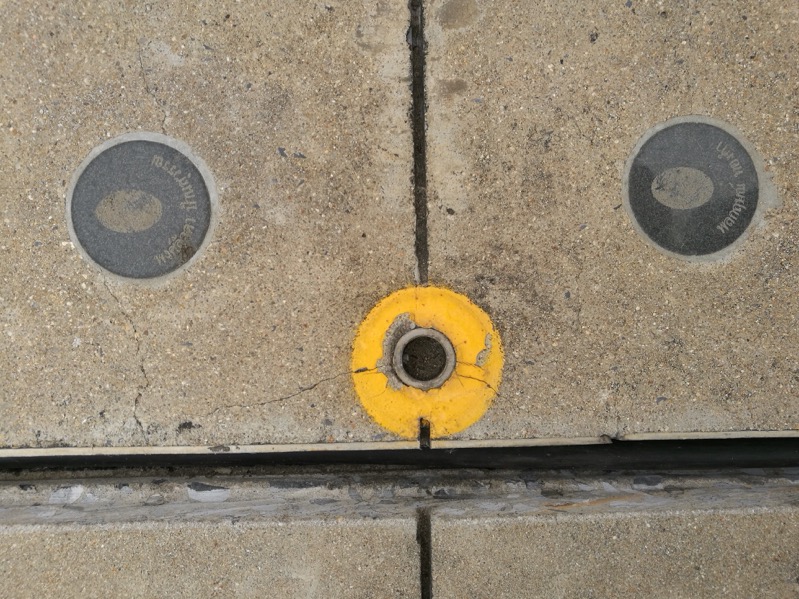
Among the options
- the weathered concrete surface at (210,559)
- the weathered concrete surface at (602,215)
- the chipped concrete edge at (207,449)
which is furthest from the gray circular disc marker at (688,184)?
the weathered concrete surface at (210,559)

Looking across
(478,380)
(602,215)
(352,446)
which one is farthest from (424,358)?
(602,215)

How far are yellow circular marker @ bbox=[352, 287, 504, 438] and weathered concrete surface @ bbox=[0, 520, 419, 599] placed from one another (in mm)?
477

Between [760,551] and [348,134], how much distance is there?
2.56 meters

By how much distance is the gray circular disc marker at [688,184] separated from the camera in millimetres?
2162

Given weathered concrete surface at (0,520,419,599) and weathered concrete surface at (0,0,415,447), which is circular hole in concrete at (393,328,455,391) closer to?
weathered concrete surface at (0,0,415,447)

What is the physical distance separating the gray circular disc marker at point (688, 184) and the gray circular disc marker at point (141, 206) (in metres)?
1.87

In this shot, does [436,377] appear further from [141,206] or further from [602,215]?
[141,206]

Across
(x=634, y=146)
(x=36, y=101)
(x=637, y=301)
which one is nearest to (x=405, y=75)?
(x=634, y=146)

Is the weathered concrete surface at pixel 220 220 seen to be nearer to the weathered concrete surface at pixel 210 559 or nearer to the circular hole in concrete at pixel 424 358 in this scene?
the circular hole in concrete at pixel 424 358

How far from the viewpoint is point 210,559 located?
7.04 feet

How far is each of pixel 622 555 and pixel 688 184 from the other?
164 cm

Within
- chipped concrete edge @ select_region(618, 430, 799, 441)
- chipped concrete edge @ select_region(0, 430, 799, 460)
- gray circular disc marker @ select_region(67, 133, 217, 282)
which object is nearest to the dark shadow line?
chipped concrete edge @ select_region(0, 430, 799, 460)

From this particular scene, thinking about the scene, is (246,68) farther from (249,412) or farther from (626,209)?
(626,209)

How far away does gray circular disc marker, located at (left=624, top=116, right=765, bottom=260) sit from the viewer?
2.16m
